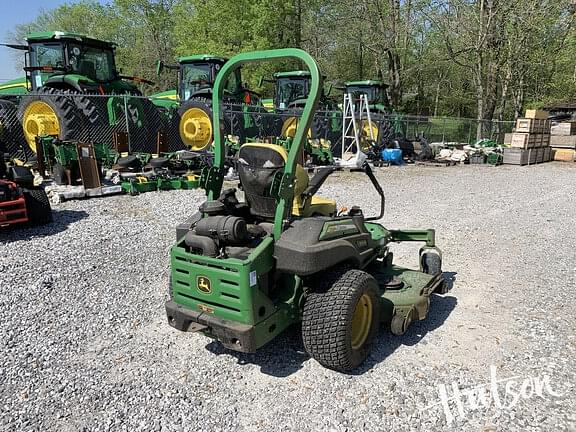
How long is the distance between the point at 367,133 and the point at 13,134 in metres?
10.2

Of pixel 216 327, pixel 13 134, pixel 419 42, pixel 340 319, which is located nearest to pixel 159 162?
pixel 13 134

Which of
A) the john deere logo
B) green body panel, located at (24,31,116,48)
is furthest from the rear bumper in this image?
green body panel, located at (24,31,116,48)

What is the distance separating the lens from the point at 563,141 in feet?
62.1

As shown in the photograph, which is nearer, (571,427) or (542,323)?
(571,427)

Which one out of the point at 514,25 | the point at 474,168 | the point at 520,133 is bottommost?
the point at 474,168

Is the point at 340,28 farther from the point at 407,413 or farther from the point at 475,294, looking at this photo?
the point at 407,413

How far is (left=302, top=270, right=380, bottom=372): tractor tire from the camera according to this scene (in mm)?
3109

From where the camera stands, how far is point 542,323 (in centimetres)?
412

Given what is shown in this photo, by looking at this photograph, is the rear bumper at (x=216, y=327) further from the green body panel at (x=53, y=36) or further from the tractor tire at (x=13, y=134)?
the green body panel at (x=53, y=36)

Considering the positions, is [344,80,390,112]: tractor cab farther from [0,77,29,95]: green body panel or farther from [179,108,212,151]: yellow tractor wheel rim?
[0,77,29,95]: green body panel

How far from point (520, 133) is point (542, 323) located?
14.6 meters

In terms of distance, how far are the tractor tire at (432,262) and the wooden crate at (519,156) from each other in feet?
45.8

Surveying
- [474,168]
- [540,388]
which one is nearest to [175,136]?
[474,168]

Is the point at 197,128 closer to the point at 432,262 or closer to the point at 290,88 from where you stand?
the point at 290,88
